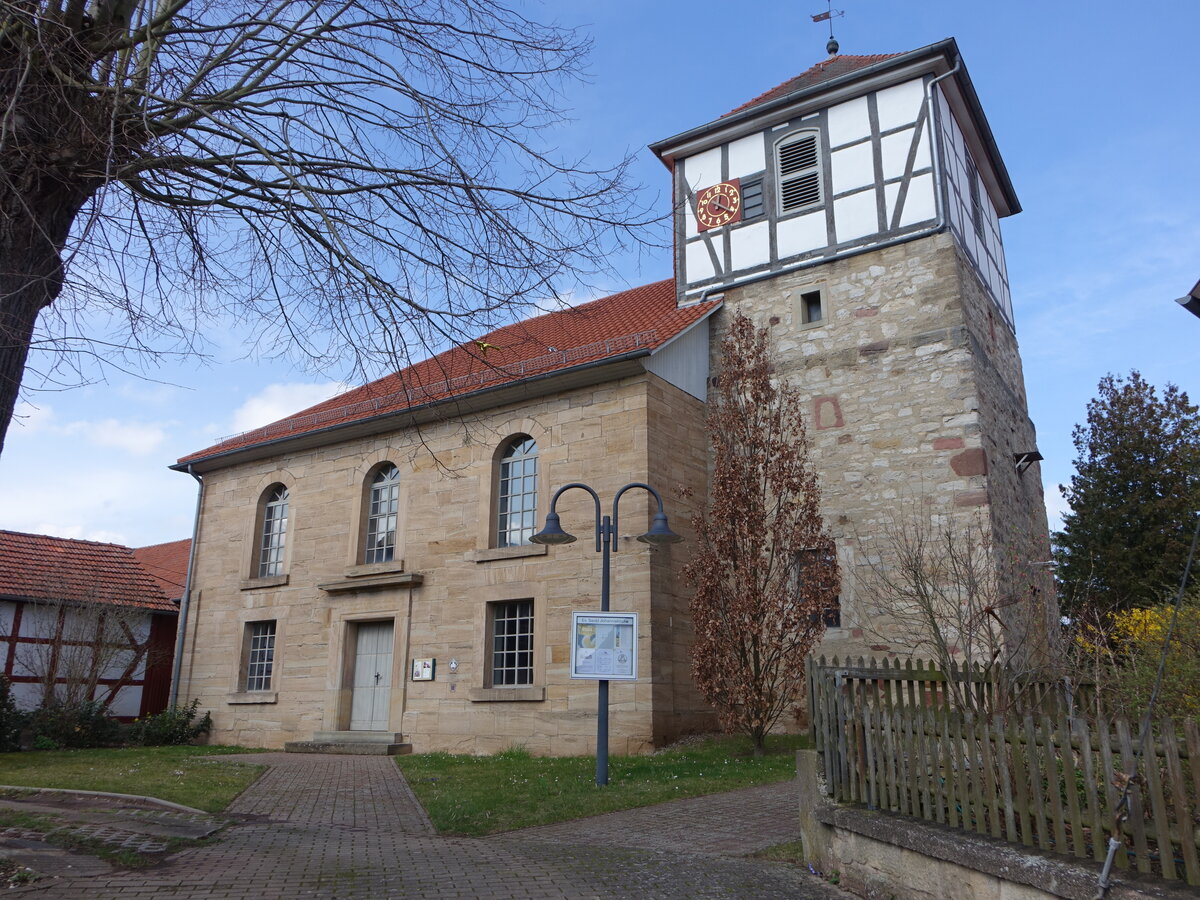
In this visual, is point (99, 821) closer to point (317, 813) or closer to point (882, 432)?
point (317, 813)

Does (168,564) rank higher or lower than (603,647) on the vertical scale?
Result: higher

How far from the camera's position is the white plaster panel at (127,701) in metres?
19.0

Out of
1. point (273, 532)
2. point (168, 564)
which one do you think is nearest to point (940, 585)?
point (273, 532)

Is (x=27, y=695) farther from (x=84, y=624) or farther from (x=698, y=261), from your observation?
(x=698, y=261)

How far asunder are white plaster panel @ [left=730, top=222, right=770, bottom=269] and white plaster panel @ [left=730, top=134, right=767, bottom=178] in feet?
3.60

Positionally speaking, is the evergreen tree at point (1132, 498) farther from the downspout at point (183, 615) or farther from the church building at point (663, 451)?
the downspout at point (183, 615)

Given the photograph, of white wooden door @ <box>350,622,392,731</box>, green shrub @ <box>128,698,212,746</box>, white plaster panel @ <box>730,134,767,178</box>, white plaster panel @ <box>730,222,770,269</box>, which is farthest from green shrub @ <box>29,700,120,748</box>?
white plaster panel @ <box>730,134,767,178</box>

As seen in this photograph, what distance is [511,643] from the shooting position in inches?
581

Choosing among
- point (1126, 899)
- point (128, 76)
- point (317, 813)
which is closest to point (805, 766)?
point (1126, 899)

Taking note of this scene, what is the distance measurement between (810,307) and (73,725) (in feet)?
49.8

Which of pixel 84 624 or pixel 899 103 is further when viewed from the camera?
pixel 84 624

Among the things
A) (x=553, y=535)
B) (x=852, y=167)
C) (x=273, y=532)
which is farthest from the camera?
(x=273, y=532)

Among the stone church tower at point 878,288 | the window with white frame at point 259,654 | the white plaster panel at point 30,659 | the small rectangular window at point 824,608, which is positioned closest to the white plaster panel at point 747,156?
the stone church tower at point 878,288

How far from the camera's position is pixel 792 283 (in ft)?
52.0
